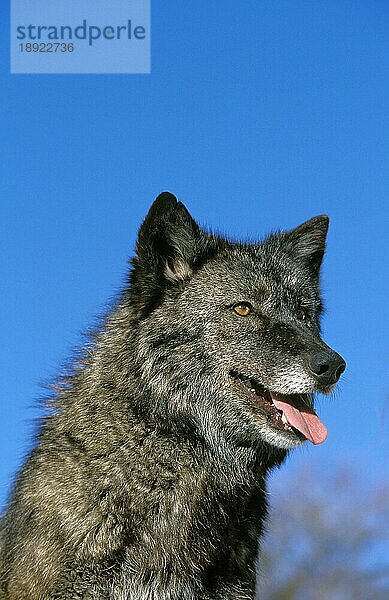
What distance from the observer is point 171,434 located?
7.01 meters

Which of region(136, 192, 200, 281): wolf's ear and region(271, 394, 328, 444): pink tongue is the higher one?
region(136, 192, 200, 281): wolf's ear

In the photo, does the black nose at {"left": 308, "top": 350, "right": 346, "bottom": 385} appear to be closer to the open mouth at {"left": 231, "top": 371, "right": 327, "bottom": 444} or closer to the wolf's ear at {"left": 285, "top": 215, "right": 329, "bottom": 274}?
the open mouth at {"left": 231, "top": 371, "right": 327, "bottom": 444}

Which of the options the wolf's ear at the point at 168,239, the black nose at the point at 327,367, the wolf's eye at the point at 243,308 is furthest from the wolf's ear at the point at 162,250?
the black nose at the point at 327,367

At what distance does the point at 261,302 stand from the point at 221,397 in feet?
2.26

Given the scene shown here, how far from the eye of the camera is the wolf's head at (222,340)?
22.5 feet

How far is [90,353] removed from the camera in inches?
293

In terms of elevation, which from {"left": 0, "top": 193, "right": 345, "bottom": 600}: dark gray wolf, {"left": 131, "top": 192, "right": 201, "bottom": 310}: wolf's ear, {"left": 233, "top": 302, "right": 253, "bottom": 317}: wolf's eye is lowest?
{"left": 0, "top": 193, "right": 345, "bottom": 600}: dark gray wolf

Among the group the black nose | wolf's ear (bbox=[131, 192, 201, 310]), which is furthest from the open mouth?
wolf's ear (bbox=[131, 192, 201, 310])

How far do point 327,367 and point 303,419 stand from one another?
41 cm

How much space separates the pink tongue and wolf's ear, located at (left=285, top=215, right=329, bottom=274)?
1.37 metres

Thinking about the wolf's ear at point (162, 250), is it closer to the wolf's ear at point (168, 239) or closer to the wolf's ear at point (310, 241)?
the wolf's ear at point (168, 239)

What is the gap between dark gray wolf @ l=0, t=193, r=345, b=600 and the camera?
668cm

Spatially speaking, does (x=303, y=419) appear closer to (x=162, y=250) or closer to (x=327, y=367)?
(x=327, y=367)

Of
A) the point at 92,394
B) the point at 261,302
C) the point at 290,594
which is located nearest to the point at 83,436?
the point at 92,394
